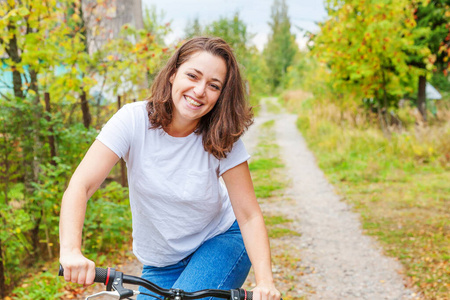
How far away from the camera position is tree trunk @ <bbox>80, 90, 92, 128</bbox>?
5.51m

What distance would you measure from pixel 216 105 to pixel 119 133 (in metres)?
0.54

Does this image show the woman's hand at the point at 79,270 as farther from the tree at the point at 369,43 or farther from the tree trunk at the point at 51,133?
the tree at the point at 369,43

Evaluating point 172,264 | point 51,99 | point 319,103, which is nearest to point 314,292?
point 172,264

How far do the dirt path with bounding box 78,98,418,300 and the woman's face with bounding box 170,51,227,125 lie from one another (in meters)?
2.90

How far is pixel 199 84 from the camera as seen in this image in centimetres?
209

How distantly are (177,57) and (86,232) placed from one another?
10.7 feet

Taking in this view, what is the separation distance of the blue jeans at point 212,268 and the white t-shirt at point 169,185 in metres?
0.06

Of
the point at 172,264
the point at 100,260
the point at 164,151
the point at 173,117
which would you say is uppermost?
the point at 173,117

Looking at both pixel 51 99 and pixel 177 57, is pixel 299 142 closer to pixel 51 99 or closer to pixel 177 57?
pixel 51 99

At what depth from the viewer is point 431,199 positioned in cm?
731

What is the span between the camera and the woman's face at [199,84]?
2.11 metres

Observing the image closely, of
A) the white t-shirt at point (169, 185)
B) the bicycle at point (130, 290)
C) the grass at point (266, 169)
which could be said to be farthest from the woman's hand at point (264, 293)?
the grass at point (266, 169)

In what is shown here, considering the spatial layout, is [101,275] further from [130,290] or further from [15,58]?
[15,58]

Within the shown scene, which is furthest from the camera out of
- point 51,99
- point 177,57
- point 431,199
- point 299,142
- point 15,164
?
point 299,142
